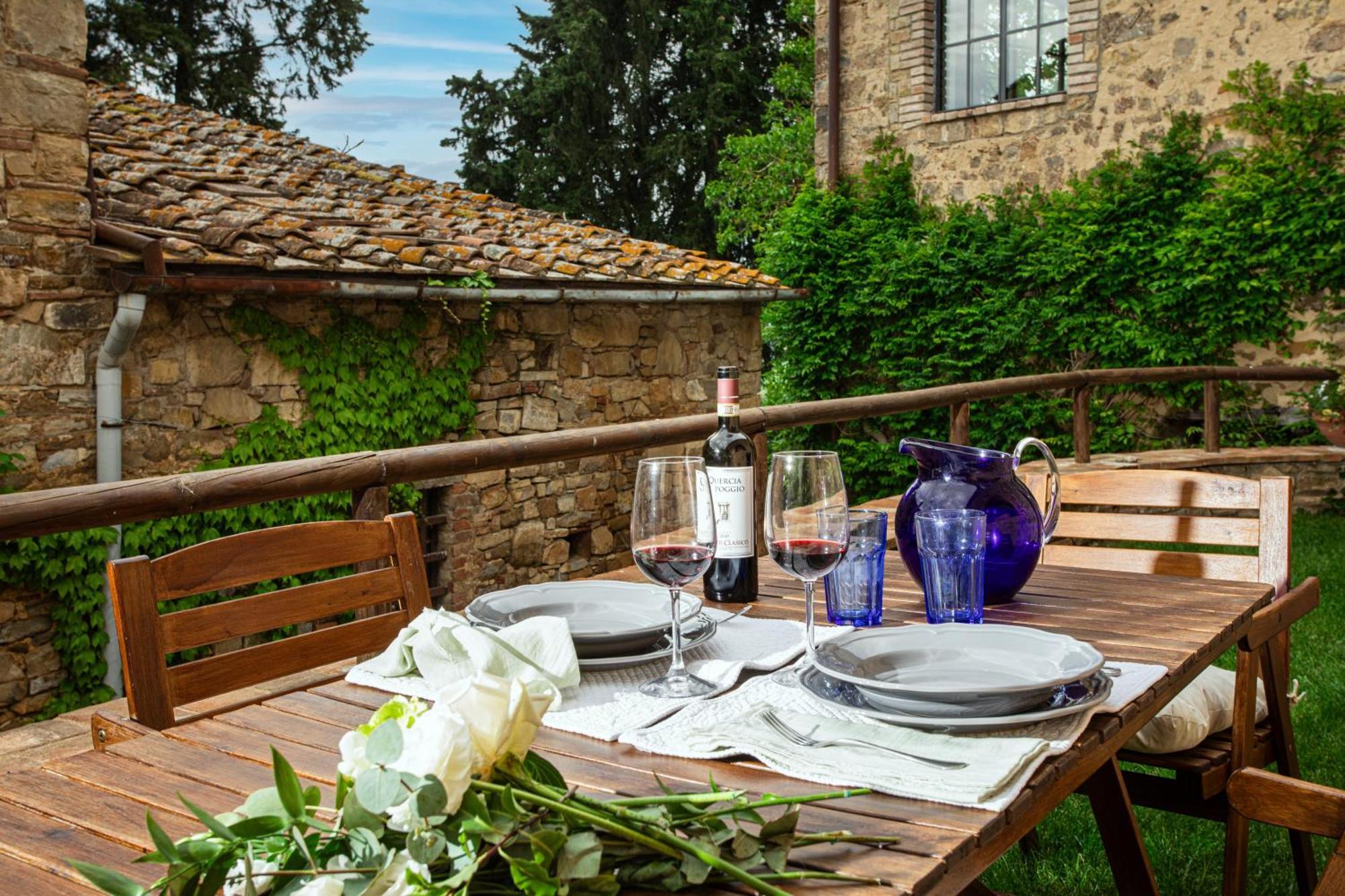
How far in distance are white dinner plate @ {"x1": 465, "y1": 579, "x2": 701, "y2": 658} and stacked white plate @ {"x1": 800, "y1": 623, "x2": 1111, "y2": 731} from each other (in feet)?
0.76

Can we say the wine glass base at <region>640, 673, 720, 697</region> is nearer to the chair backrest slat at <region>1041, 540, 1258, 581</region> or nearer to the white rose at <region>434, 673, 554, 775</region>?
the white rose at <region>434, 673, 554, 775</region>

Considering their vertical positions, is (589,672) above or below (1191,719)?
above

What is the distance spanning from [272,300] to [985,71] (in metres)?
6.68

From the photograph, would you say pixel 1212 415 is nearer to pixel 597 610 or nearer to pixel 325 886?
pixel 597 610

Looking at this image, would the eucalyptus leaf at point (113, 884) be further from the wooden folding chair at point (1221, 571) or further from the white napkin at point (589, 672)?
the wooden folding chair at point (1221, 571)

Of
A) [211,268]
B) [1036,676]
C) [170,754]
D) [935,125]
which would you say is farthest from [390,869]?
[935,125]

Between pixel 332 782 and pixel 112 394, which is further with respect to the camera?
pixel 112 394

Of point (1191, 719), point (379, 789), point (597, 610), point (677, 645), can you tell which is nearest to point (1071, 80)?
point (1191, 719)

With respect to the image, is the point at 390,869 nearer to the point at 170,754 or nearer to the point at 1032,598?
the point at 170,754

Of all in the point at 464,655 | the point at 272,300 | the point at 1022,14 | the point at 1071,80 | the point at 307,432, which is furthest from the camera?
the point at 1022,14

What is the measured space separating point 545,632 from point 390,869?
1.76ft

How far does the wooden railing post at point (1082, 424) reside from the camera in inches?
258

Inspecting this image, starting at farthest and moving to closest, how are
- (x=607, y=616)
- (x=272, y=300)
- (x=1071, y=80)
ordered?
1. (x=1071, y=80)
2. (x=272, y=300)
3. (x=607, y=616)

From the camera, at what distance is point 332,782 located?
3.32 feet
